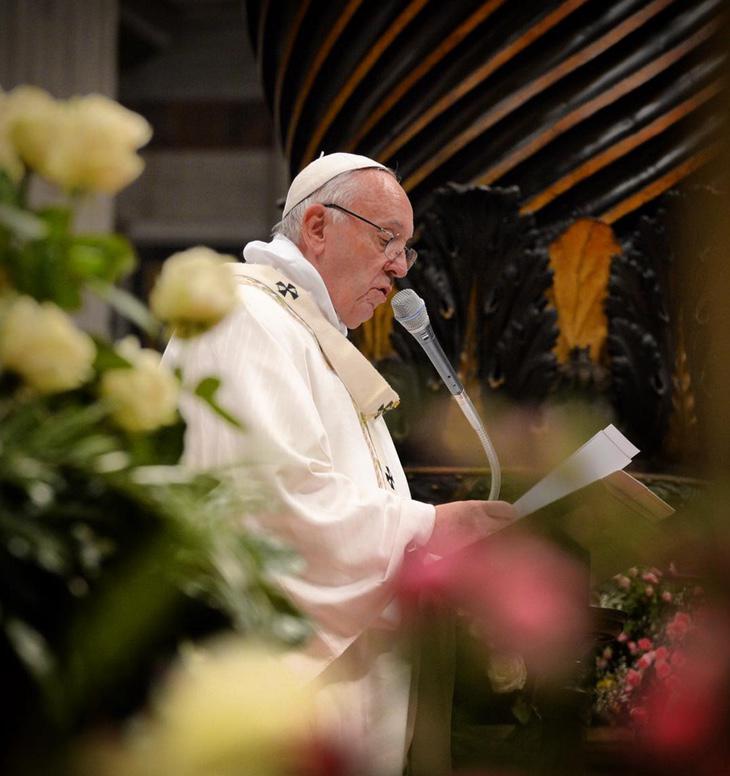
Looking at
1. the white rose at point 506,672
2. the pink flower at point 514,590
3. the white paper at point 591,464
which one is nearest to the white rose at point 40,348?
the pink flower at point 514,590

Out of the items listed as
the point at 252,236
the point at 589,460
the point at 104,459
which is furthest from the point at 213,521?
the point at 252,236

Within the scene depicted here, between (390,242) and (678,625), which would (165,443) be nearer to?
(390,242)

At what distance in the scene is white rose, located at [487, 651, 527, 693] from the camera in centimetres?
292

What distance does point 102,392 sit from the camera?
125cm

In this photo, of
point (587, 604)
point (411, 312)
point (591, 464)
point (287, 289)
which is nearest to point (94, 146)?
point (591, 464)

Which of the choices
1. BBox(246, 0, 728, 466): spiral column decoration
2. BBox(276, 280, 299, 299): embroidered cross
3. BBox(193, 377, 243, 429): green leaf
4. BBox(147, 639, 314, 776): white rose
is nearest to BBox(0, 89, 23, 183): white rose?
BBox(193, 377, 243, 429): green leaf

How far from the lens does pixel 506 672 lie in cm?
293

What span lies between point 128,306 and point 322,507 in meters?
1.49

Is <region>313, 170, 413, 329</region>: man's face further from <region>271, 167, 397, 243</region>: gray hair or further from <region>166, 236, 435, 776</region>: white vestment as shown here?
<region>166, 236, 435, 776</region>: white vestment

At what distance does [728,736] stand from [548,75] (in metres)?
3.99

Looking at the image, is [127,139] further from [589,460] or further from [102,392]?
[589,460]

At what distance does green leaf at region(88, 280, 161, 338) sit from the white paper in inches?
49.9

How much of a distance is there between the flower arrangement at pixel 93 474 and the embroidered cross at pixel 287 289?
1874 mm

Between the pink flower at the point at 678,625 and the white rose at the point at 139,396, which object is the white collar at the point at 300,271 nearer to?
the pink flower at the point at 678,625
